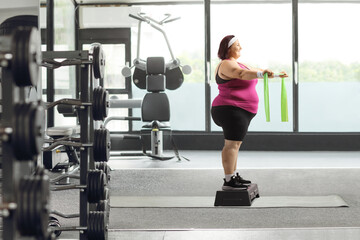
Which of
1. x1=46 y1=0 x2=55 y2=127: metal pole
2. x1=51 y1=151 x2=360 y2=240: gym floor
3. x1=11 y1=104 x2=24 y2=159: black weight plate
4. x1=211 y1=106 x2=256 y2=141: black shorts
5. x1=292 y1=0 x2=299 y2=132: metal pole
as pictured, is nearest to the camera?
x1=11 y1=104 x2=24 y2=159: black weight plate

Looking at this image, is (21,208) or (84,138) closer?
(21,208)

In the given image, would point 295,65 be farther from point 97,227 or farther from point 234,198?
point 97,227

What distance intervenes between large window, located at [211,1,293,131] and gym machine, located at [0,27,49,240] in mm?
6355

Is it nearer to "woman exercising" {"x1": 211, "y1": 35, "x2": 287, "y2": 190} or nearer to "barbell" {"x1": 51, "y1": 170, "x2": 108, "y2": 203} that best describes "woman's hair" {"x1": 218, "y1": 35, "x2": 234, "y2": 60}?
"woman exercising" {"x1": 211, "y1": 35, "x2": 287, "y2": 190}

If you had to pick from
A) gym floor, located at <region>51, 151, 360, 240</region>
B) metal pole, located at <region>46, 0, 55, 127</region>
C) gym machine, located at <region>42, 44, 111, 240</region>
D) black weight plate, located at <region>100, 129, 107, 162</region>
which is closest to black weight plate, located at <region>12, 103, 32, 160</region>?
gym machine, located at <region>42, 44, 111, 240</region>

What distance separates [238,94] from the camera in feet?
15.4

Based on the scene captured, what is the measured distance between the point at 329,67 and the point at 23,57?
6797 mm

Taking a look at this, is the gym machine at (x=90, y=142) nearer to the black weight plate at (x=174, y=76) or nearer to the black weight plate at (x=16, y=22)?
the black weight plate at (x=16, y=22)

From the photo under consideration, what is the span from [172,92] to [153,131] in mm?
1320

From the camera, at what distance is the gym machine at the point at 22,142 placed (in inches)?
73.7

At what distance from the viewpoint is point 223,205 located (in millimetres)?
4699

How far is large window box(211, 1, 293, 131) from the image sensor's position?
820 centimetres

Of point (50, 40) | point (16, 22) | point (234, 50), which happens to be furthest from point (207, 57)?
point (234, 50)

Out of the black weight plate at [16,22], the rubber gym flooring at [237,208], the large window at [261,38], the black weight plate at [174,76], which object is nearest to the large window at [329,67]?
the large window at [261,38]
